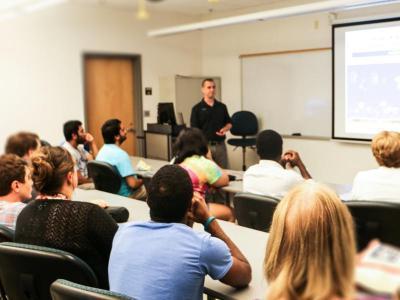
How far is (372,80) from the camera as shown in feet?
16.2

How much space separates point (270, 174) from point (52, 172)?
1.28 m

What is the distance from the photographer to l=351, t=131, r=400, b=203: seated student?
2.28 metres

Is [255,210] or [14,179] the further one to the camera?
[255,210]

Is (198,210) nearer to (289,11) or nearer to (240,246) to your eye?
(240,246)

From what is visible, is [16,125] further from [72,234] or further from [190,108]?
[72,234]

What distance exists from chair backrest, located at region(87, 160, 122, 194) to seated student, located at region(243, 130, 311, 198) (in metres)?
1.22

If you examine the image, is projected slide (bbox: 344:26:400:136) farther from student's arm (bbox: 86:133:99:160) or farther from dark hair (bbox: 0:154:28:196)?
dark hair (bbox: 0:154:28:196)

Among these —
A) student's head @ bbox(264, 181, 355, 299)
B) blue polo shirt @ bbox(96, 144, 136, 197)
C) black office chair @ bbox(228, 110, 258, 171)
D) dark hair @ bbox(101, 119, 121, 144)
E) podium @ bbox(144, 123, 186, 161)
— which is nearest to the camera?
student's head @ bbox(264, 181, 355, 299)

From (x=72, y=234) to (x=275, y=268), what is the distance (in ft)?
3.13

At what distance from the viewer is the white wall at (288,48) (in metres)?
5.30

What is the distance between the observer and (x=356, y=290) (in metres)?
0.23

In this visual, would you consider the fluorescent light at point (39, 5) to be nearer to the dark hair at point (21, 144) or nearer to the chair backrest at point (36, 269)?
the dark hair at point (21, 144)

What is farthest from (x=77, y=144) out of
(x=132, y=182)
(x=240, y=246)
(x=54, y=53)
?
(x=240, y=246)

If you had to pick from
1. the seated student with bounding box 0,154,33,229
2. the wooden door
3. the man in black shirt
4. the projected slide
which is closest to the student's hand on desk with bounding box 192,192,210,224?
the seated student with bounding box 0,154,33,229
